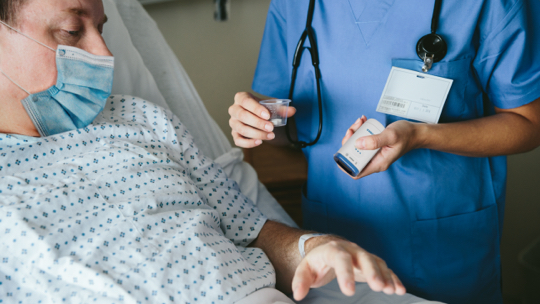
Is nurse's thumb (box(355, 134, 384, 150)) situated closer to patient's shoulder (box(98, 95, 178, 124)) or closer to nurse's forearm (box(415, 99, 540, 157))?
nurse's forearm (box(415, 99, 540, 157))

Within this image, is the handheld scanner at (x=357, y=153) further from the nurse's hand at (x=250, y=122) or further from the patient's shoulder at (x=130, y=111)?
the patient's shoulder at (x=130, y=111)

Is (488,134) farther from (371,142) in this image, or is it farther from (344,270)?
(344,270)

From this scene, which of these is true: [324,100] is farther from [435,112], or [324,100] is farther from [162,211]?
[162,211]

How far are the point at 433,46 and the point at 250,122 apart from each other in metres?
0.49

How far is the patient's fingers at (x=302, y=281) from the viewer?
0.65m

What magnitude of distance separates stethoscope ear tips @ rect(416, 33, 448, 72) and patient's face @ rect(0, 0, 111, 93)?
3.03 ft

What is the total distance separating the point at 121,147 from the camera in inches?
42.9

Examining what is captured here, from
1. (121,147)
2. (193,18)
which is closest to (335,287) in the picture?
(121,147)

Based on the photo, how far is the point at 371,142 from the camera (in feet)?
2.63

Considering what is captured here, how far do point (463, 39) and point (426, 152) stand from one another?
0.30 m

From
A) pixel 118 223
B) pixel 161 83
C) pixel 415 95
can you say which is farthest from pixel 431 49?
pixel 161 83

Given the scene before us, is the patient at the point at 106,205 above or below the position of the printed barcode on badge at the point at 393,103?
below

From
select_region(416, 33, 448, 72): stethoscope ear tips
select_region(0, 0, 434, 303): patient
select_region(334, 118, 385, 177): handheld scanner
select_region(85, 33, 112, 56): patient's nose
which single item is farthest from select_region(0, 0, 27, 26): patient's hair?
select_region(416, 33, 448, 72): stethoscope ear tips

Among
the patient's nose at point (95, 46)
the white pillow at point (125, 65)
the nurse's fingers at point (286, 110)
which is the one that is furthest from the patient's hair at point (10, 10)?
the nurse's fingers at point (286, 110)
